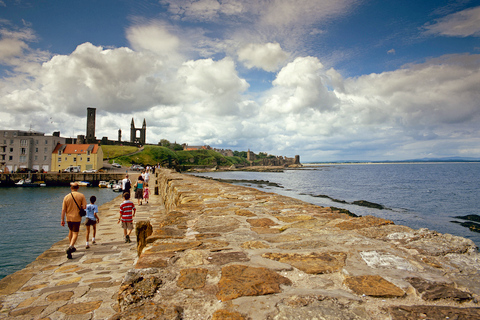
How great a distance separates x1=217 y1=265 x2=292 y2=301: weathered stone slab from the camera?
196cm

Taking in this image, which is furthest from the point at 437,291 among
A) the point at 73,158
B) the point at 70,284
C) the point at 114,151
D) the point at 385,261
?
the point at 114,151

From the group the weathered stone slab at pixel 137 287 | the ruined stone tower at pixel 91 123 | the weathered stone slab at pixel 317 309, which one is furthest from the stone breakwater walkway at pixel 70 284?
→ the ruined stone tower at pixel 91 123

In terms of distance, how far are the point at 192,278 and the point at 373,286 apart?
4.87ft

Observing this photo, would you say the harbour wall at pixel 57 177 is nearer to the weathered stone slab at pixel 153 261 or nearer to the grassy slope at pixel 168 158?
the grassy slope at pixel 168 158

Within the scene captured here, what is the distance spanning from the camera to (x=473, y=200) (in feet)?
95.3

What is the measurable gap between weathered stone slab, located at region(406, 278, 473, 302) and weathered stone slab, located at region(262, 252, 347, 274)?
0.61 m

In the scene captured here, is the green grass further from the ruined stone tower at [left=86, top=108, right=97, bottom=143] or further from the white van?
the white van

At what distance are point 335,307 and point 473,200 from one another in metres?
37.7

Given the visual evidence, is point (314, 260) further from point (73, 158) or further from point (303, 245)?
point (73, 158)

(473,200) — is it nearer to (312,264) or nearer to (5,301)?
(312,264)

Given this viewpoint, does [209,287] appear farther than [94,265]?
No

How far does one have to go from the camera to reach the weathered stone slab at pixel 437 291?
1872 mm

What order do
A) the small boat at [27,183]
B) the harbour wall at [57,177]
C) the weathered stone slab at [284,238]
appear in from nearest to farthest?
1. the weathered stone slab at [284,238]
2. the small boat at [27,183]
3. the harbour wall at [57,177]

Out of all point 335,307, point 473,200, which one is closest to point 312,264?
point 335,307
